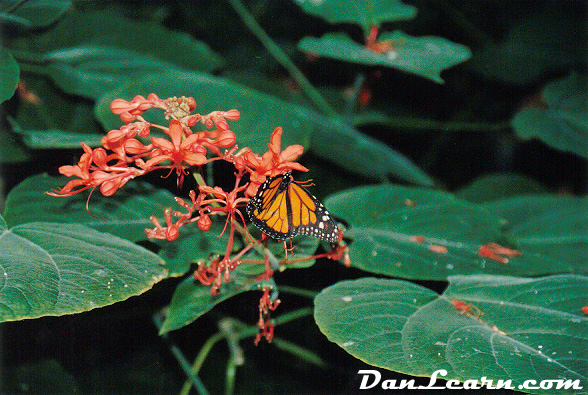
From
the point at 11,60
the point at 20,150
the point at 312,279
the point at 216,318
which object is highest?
the point at 11,60

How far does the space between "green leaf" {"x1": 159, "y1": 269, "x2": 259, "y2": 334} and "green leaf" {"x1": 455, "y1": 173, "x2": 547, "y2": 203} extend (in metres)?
1.65

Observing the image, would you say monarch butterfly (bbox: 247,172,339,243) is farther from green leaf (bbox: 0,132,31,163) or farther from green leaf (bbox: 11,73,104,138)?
green leaf (bbox: 11,73,104,138)

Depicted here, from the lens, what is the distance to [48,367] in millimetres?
1471

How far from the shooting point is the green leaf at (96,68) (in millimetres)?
1589

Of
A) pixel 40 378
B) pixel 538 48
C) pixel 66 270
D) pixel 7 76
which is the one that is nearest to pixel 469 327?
pixel 66 270

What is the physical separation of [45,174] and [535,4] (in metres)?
3.07

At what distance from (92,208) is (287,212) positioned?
499 mm

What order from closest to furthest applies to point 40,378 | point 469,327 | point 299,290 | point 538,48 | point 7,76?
point 469,327 → point 7,76 → point 299,290 → point 40,378 → point 538,48

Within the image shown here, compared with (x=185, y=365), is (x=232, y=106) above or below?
above

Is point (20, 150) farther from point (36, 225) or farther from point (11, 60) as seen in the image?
point (36, 225)

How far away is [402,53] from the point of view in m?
1.89

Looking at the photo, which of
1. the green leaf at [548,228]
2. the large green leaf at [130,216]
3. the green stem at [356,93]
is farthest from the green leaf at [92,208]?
the green stem at [356,93]

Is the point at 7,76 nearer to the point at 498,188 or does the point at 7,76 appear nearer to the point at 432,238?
the point at 432,238

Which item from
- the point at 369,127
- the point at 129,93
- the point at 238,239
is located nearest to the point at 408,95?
the point at 369,127
